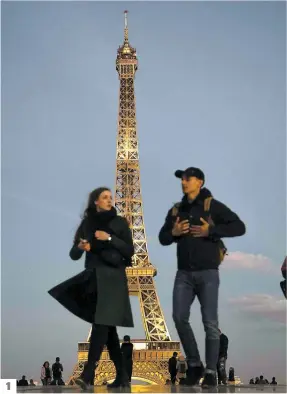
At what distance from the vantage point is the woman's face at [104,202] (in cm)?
680

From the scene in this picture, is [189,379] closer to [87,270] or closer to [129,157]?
[87,270]

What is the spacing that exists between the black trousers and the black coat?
13 cm

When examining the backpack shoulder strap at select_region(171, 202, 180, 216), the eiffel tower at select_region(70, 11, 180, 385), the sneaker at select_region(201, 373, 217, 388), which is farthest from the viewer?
the eiffel tower at select_region(70, 11, 180, 385)

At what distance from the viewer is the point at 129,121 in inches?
2147

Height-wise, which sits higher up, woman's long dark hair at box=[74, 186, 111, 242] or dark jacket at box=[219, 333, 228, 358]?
Result: woman's long dark hair at box=[74, 186, 111, 242]

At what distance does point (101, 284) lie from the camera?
21.2 feet

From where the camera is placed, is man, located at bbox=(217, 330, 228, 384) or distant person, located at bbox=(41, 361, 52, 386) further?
distant person, located at bbox=(41, 361, 52, 386)

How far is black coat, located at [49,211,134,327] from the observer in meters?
6.45

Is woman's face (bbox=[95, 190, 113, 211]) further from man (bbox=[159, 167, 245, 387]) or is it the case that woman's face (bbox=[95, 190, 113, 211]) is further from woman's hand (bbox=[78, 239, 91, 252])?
man (bbox=[159, 167, 245, 387])

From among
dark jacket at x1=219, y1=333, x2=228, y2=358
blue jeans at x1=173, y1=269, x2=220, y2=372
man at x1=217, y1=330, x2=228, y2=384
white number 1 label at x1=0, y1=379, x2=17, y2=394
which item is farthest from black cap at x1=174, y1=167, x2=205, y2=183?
dark jacket at x1=219, y1=333, x2=228, y2=358

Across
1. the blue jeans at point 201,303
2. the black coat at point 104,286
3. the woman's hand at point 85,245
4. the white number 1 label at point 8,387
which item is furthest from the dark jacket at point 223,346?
the white number 1 label at point 8,387

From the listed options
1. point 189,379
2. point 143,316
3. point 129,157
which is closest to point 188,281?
point 189,379

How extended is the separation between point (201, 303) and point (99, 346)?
1.04 meters

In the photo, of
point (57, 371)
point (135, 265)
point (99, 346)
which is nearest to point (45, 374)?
point (57, 371)
